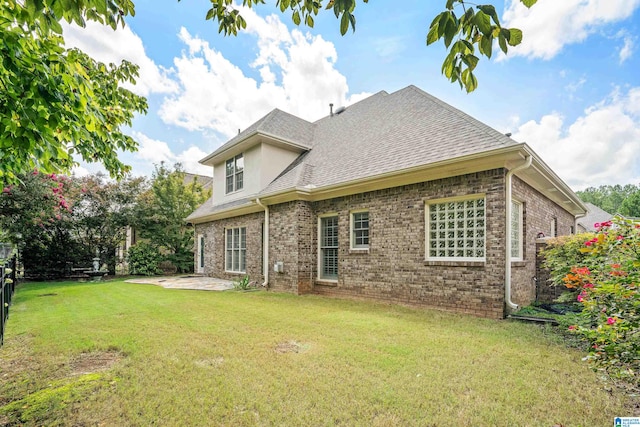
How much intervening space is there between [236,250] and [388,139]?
828 centimetres

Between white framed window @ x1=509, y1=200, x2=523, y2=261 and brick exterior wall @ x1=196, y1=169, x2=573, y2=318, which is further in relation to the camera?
white framed window @ x1=509, y1=200, x2=523, y2=261

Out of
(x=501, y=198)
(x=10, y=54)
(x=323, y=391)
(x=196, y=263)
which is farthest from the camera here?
(x=196, y=263)

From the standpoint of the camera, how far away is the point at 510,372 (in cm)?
359

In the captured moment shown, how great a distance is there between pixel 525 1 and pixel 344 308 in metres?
7.02

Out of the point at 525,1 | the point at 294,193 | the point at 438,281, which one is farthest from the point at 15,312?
the point at 525,1

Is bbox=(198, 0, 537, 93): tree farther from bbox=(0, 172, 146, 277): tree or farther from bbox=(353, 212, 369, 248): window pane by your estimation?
bbox=(0, 172, 146, 277): tree

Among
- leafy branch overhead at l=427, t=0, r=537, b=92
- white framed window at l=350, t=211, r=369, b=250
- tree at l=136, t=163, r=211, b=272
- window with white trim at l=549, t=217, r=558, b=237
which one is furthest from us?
tree at l=136, t=163, r=211, b=272

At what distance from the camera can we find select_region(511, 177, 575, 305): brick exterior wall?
7133 millimetres

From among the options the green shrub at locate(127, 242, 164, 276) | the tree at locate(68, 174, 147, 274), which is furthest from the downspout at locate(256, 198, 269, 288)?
the tree at locate(68, 174, 147, 274)

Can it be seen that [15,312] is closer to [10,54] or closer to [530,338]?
[10,54]

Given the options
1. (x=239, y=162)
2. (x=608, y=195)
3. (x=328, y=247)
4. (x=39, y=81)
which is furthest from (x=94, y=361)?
(x=608, y=195)

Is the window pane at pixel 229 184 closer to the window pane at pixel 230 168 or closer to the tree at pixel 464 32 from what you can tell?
the window pane at pixel 230 168

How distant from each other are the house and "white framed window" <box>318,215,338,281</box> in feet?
0.11

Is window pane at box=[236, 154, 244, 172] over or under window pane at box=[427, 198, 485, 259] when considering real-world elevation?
over
